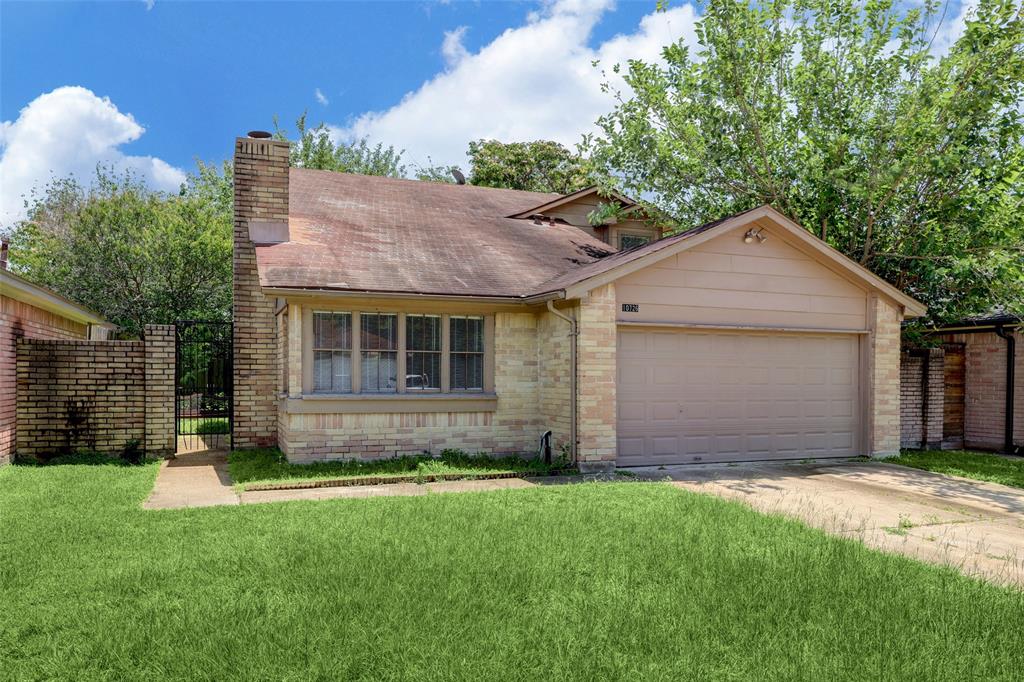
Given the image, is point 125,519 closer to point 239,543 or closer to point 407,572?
point 239,543

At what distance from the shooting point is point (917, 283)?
14.9 metres

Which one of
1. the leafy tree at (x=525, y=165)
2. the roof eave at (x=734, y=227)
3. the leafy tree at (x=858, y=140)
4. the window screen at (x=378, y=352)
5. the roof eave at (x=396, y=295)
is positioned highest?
the leafy tree at (x=525, y=165)

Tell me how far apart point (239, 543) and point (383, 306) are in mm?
5382

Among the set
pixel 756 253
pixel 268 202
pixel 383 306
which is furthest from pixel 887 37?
pixel 268 202

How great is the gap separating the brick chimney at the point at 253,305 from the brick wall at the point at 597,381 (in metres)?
5.85

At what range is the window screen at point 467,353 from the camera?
11.5 m

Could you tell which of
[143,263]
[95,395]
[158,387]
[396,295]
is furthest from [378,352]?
[143,263]

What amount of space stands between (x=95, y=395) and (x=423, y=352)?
18.1 feet

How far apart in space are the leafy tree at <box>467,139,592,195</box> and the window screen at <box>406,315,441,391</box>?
71.6 feet

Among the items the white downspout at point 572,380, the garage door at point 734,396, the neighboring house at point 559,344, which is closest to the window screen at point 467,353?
the neighboring house at point 559,344

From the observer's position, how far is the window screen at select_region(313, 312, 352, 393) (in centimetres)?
1080

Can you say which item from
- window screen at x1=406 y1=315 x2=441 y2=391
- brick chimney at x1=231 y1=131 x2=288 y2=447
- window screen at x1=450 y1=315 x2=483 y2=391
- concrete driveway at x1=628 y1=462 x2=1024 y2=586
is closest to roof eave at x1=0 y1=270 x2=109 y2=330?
brick chimney at x1=231 y1=131 x2=288 y2=447

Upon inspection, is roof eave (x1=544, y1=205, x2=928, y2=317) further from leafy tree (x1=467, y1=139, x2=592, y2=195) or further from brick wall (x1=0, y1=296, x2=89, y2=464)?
leafy tree (x1=467, y1=139, x2=592, y2=195)

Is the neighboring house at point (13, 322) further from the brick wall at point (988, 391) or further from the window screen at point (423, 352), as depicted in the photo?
the brick wall at point (988, 391)
